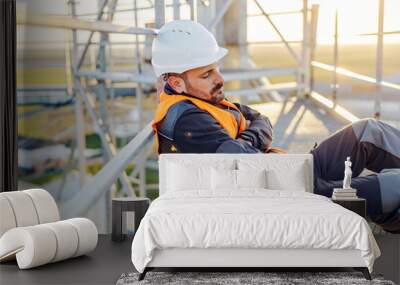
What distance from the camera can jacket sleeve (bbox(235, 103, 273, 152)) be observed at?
6805mm

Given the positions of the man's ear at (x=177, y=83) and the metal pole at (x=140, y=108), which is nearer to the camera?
the man's ear at (x=177, y=83)

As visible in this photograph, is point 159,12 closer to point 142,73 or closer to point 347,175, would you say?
point 142,73

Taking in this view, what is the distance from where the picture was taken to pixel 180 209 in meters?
5.19

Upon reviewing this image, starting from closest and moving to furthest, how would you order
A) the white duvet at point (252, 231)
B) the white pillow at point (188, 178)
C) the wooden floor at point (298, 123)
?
the white duvet at point (252, 231)
the white pillow at point (188, 178)
the wooden floor at point (298, 123)

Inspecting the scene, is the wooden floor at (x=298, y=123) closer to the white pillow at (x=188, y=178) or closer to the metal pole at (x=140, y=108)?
the white pillow at (x=188, y=178)

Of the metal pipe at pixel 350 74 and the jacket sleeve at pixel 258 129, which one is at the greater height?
the metal pipe at pixel 350 74

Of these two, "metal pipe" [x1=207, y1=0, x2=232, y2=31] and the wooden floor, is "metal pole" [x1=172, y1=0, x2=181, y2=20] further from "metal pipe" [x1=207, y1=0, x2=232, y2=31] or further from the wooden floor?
the wooden floor

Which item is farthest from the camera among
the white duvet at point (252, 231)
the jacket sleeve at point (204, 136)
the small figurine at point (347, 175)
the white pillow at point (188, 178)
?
the jacket sleeve at point (204, 136)

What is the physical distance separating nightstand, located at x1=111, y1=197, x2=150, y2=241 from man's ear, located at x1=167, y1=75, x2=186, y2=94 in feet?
3.28

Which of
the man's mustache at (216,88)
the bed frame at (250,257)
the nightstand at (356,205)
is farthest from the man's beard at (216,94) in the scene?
the bed frame at (250,257)

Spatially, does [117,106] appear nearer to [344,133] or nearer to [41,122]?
[41,122]

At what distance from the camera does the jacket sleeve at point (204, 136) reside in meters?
6.64

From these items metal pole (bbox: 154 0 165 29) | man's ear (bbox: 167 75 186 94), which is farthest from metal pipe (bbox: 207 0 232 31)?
man's ear (bbox: 167 75 186 94)

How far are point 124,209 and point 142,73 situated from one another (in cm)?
127
